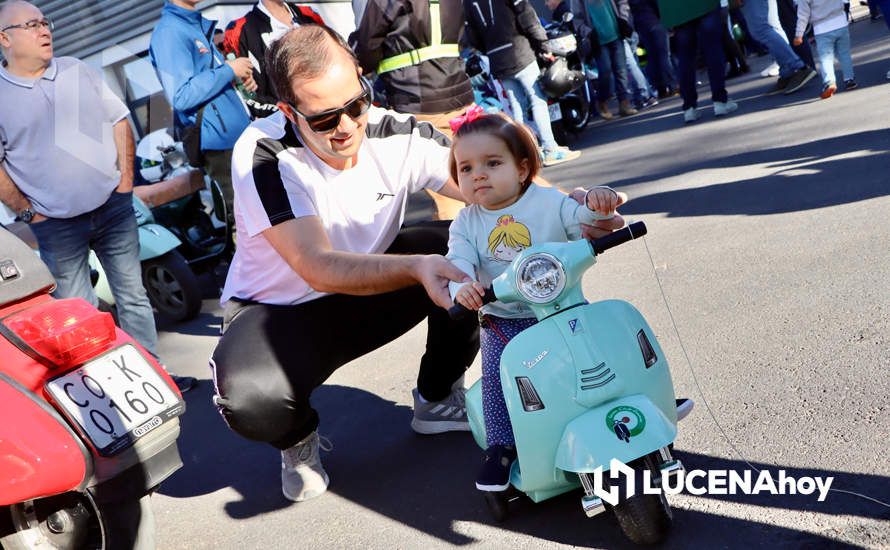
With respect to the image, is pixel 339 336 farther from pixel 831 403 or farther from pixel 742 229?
pixel 742 229

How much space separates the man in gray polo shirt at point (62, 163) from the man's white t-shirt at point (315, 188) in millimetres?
1584

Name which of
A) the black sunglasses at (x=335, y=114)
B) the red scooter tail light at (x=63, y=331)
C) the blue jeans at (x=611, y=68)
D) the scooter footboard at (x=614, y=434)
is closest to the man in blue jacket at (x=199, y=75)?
the black sunglasses at (x=335, y=114)

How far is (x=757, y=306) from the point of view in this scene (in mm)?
4137

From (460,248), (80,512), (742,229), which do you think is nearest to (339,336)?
(460,248)

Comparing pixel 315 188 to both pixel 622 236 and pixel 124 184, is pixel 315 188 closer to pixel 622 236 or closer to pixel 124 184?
pixel 622 236

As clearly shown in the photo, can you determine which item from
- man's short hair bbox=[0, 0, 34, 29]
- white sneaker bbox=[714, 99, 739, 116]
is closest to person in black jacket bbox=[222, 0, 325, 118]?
man's short hair bbox=[0, 0, 34, 29]

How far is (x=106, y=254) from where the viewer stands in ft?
16.4

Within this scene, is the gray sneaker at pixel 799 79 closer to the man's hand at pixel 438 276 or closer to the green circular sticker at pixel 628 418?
the man's hand at pixel 438 276

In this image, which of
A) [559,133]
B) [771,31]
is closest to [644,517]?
[771,31]

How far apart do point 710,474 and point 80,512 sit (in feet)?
6.26

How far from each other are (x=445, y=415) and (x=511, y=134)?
1.29 m

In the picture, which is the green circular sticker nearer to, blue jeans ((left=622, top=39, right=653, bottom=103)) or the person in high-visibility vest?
the person in high-visibility vest

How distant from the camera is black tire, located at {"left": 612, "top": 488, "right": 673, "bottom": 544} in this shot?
95.3 inches

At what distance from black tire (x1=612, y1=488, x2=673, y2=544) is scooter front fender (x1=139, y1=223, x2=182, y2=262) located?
16.0 ft
